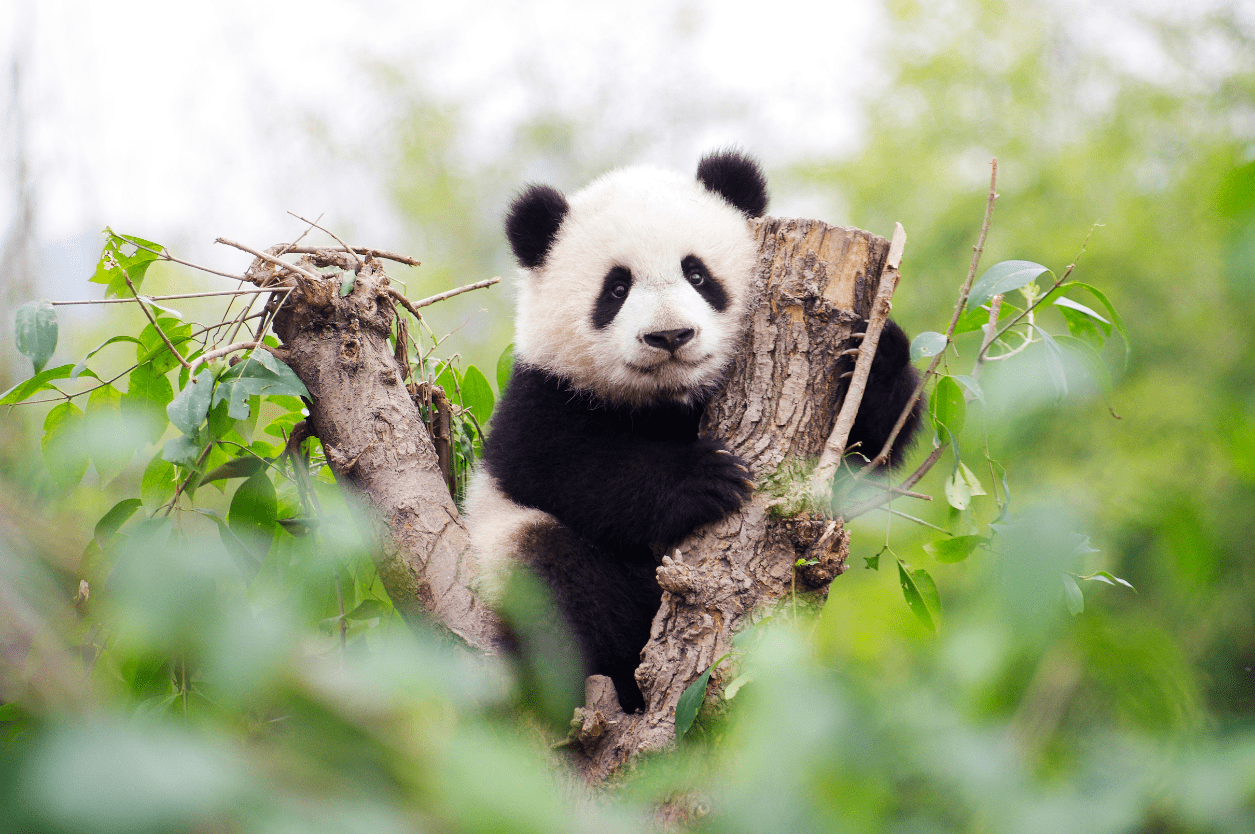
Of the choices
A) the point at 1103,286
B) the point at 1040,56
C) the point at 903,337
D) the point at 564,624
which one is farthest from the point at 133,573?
the point at 1040,56


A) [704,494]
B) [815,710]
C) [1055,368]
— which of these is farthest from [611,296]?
[815,710]

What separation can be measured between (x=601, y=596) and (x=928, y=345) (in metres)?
1.22

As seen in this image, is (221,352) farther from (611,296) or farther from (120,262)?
(611,296)

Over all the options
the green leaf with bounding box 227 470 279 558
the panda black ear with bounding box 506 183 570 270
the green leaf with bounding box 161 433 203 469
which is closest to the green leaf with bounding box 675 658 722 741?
the green leaf with bounding box 161 433 203 469

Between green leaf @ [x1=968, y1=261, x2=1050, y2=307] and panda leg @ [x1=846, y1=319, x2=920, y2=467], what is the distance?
692mm

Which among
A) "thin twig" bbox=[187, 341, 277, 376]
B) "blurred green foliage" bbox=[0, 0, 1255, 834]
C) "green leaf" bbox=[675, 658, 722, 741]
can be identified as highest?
"blurred green foliage" bbox=[0, 0, 1255, 834]

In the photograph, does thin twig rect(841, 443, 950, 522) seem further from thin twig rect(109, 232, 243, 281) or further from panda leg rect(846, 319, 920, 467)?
thin twig rect(109, 232, 243, 281)

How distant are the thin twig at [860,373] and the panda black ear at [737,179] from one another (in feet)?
2.90

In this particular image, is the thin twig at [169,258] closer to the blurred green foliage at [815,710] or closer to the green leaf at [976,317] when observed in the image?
the blurred green foliage at [815,710]

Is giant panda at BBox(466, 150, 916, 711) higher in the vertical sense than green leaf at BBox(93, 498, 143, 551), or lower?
higher

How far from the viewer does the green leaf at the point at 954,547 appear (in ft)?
6.53

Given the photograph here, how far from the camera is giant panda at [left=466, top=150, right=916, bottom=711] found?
2.38 meters

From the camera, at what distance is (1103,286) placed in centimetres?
723

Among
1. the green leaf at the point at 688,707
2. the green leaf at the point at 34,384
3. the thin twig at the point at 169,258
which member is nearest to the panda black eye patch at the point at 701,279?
the thin twig at the point at 169,258
